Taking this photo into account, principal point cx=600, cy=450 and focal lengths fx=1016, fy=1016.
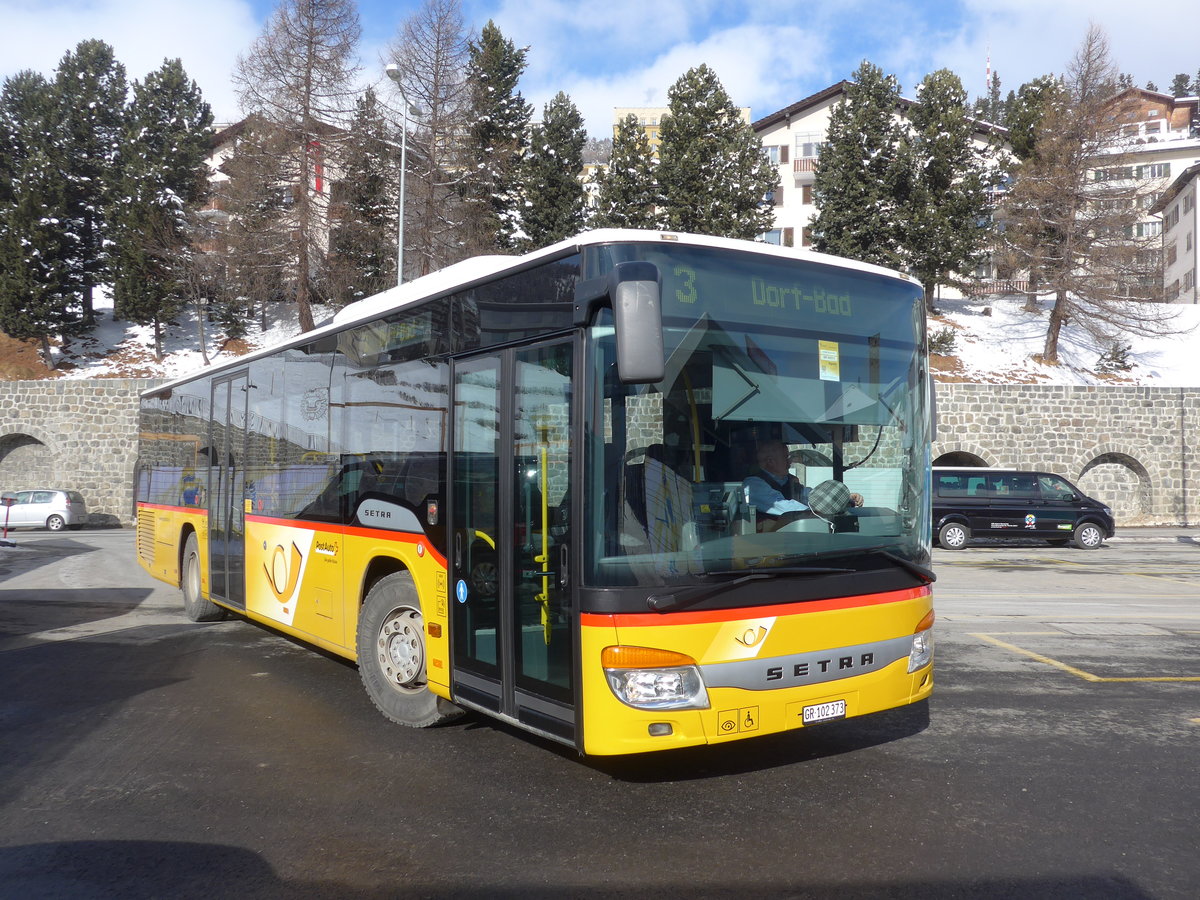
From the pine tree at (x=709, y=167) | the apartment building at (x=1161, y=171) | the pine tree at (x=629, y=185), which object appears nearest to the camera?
the pine tree at (x=709, y=167)

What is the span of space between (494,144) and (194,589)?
3539 centimetres

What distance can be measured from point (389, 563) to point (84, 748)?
2.07m

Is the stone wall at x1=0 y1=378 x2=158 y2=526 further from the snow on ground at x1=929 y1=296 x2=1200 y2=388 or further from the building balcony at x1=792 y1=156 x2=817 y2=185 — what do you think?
the building balcony at x1=792 y1=156 x2=817 y2=185

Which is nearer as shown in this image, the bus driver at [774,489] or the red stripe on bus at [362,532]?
the bus driver at [774,489]

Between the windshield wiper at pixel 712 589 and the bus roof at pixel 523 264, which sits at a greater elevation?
the bus roof at pixel 523 264

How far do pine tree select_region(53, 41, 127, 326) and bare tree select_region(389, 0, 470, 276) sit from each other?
13.3 m

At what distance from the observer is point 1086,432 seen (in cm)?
3192

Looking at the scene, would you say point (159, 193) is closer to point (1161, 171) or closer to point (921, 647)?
point (921, 647)

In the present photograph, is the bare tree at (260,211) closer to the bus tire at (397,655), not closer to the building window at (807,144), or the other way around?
the bus tire at (397,655)

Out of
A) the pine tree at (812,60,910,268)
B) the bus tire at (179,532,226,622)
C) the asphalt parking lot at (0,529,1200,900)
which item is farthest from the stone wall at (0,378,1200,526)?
the bus tire at (179,532,226,622)

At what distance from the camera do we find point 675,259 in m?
4.85

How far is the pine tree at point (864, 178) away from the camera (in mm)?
42594

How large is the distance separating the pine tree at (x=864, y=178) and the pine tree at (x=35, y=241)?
31.0 metres

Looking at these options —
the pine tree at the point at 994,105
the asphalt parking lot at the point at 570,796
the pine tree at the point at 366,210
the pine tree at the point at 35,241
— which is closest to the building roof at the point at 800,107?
the pine tree at the point at 366,210
